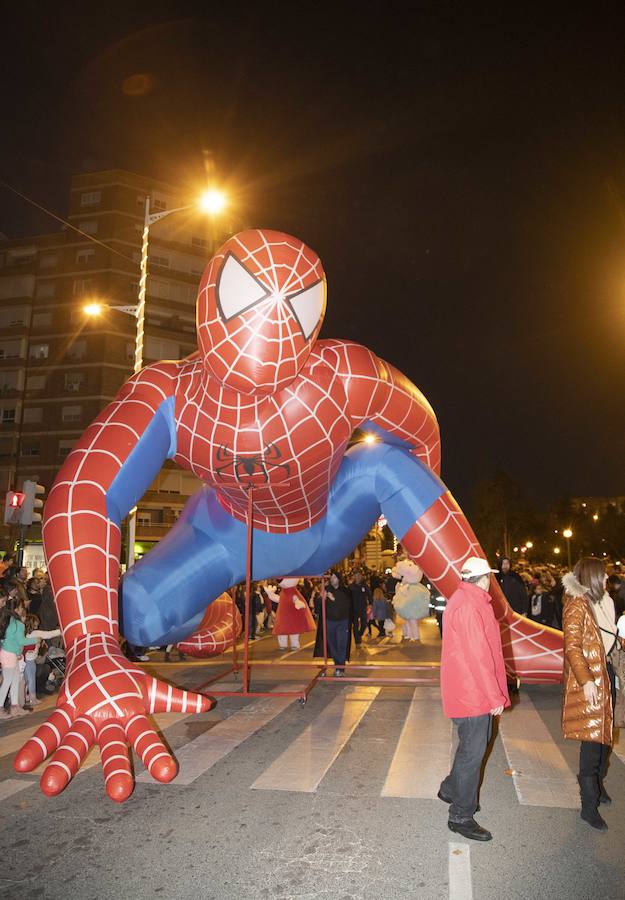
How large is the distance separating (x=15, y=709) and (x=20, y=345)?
31507 mm

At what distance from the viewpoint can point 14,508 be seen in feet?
36.0

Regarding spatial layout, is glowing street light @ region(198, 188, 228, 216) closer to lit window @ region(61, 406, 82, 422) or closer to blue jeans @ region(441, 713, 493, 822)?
blue jeans @ region(441, 713, 493, 822)

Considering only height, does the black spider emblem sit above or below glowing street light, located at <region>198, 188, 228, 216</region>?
below

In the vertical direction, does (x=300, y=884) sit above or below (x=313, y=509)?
below

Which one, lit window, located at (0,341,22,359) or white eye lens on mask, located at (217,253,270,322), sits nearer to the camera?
white eye lens on mask, located at (217,253,270,322)

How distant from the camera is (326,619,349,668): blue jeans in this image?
8.91 meters

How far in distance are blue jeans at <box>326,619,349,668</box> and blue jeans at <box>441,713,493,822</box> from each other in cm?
539

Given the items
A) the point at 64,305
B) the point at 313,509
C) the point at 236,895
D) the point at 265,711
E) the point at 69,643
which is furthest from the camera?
the point at 64,305

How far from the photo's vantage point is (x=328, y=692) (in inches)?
303

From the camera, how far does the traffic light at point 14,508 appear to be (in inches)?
418

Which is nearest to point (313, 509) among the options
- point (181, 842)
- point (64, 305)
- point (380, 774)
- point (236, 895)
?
point (380, 774)

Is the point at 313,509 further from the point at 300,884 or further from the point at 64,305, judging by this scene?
the point at 64,305

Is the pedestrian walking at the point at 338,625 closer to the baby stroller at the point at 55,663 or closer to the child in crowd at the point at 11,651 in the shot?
the baby stroller at the point at 55,663

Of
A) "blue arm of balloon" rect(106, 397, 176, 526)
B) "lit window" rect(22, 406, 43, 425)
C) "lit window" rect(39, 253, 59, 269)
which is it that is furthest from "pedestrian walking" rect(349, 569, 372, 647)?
"lit window" rect(39, 253, 59, 269)
